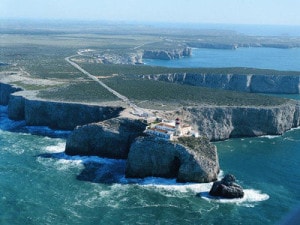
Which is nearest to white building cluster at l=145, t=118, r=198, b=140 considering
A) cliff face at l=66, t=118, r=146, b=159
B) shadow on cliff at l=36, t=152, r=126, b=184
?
cliff face at l=66, t=118, r=146, b=159

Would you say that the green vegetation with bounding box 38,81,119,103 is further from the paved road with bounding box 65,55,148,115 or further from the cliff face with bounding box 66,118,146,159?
the cliff face with bounding box 66,118,146,159

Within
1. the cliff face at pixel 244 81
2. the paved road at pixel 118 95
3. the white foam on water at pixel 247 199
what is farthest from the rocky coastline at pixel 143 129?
the cliff face at pixel 244 81

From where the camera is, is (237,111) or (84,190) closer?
(84,190)

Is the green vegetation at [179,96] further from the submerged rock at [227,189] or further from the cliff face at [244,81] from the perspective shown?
the submerged rock at [227,189]

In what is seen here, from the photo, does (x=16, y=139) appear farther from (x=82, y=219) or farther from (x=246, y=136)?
(x=246, y=136)

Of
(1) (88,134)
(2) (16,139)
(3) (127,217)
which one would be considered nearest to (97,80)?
(2) (16,139)

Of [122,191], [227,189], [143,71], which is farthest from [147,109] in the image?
[143,71]
